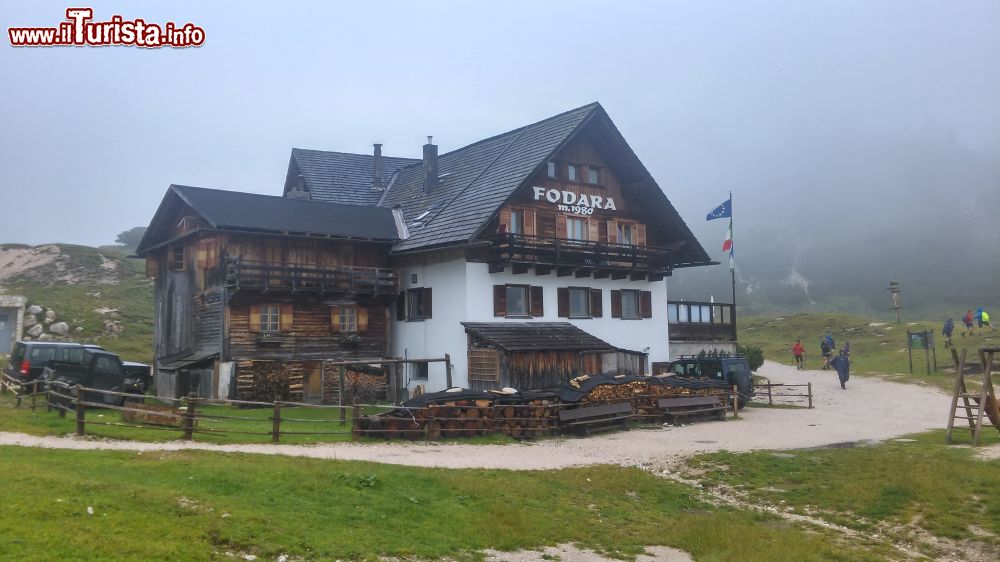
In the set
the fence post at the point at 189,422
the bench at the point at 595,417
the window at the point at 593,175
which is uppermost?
the window at the point at 593,175

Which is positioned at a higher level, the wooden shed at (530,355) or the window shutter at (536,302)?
the window shutter at (536,302)

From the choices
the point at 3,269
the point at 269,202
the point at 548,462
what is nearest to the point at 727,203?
the point at 269,202

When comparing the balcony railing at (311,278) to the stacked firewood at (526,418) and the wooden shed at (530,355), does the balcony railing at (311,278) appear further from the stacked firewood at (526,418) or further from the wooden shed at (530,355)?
the stacked firewood at (526,418)

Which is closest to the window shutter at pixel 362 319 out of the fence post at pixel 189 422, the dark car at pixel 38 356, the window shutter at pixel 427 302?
the window shutter at pixel 427 302

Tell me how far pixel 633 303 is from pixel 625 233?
11.4ft

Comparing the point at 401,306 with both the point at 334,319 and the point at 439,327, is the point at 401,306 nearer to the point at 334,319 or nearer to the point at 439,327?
the point at 439,327

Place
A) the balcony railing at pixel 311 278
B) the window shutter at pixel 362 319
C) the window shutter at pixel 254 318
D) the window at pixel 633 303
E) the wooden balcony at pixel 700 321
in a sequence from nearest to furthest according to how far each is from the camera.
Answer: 1. the balcony railing at pixel 311 278
2. the window shutter at pixel 254 318
3. the window shutter at pixel 362 319
4. the window at pixel 633 303
5. the wooden balcony at pixel 700 321

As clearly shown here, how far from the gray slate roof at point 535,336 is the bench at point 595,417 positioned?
5.06 metres

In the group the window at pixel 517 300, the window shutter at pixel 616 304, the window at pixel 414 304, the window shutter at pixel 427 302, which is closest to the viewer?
the window at pixel 517 300

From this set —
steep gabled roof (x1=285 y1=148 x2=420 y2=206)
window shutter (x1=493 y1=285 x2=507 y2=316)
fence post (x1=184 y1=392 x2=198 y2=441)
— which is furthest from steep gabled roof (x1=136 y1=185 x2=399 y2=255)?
fence post (x1=184 y1=392 x2=198 y2=441)

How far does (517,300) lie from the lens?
34406 millimetres

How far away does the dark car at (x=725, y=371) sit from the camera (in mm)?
35125

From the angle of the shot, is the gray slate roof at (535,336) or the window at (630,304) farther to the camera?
the window at (630,304)

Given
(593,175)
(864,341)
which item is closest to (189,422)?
(593,175)
